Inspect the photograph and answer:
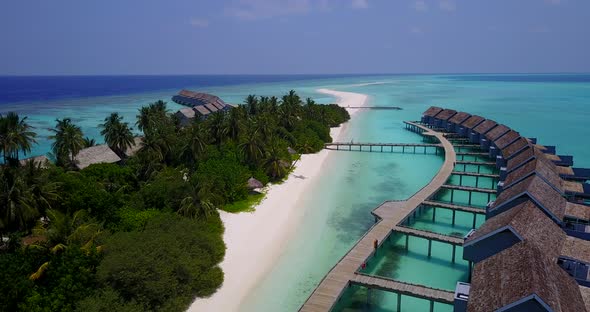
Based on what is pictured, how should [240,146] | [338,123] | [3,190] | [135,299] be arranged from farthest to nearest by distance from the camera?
[338,123] → [240,146] → [3,190] → [135,299]

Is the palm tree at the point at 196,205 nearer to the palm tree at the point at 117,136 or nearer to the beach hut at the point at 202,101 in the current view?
the palm tree at the point at 117,136

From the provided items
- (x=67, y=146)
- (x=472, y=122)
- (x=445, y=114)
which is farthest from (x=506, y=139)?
(x=67, y=146)

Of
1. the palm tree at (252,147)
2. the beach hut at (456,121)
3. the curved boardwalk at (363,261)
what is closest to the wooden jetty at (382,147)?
the beach hut at (456,121)

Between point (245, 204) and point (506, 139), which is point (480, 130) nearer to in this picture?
point (506, 139)

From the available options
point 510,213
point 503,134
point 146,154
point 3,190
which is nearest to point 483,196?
point 503,134

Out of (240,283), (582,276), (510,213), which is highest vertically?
(510,213)

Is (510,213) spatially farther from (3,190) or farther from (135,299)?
(3,190)
